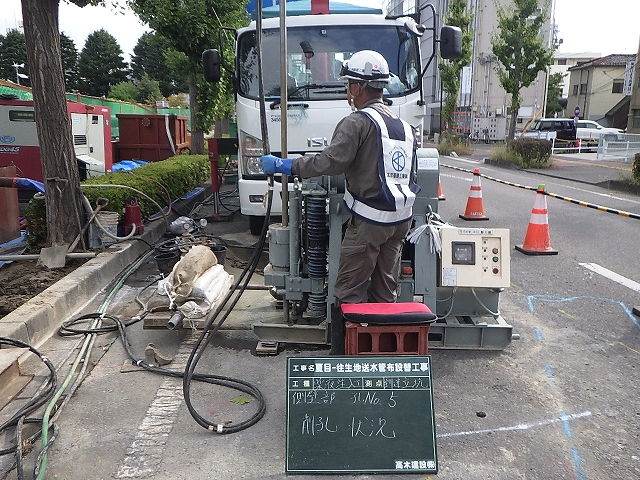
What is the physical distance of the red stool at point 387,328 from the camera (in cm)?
312

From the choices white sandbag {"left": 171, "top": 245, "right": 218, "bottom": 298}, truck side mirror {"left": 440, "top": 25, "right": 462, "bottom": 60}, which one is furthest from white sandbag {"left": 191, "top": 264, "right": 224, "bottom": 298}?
truck side mirror {"left": 440, "top": 25, "right": 462, "bottom": 60}

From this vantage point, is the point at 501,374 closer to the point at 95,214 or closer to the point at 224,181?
the point at 95,214

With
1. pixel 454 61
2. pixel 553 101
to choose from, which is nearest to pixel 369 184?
pixel 454 61

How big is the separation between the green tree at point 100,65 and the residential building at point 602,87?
48.2 meters

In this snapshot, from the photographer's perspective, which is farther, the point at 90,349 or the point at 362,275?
the point at 90,349

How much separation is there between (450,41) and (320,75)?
161 cm

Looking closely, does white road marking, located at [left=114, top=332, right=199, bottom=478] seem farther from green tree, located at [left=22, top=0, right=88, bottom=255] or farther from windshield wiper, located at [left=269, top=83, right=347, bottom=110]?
windshield wiper, located at [left=269, top=83, right=347, bottom=110]

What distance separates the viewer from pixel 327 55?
22.1 feet

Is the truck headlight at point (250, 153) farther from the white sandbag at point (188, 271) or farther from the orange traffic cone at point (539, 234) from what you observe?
the orange traffic cone at point (539, 234)

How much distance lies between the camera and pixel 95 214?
6.23 meters

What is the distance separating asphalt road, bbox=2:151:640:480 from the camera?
2.84m

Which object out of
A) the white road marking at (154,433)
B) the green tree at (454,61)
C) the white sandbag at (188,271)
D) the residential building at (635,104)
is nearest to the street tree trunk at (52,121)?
the white sandbag at (188,271)

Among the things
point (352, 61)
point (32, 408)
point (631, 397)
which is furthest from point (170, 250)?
point (631, 397)

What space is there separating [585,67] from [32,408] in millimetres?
55532
